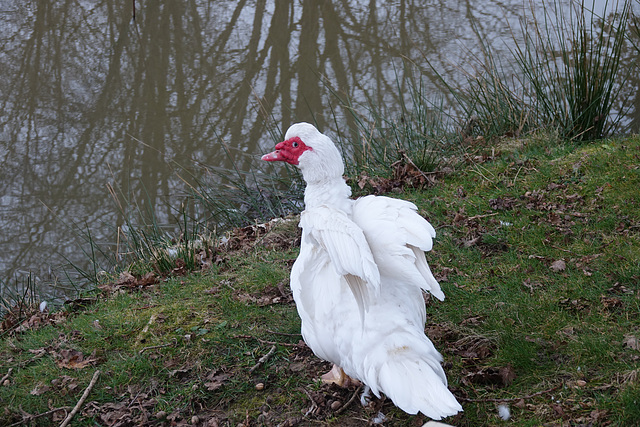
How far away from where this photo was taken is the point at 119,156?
28.7ft

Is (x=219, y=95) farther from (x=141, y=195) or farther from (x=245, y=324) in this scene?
(x=245, y=324)

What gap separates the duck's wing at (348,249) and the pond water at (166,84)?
13.7 ft

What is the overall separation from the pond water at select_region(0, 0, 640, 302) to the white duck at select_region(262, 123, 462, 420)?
4.09m

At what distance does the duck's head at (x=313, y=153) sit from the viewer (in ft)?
10.9

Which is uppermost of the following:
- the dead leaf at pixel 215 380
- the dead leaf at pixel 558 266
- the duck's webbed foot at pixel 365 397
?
the dead leaf at pixel 558 266

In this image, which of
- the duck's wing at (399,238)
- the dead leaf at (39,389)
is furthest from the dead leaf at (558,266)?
the dead leaf at (39,389)

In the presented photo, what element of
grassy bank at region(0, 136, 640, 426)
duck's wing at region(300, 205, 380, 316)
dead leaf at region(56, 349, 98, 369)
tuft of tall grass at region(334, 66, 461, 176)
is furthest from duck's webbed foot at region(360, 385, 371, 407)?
tuft of tall grass at region(334, 66, 461, 176)

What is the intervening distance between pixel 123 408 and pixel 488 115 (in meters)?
5.07

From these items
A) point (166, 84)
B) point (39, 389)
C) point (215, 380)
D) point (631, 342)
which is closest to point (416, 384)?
point (631, 342)

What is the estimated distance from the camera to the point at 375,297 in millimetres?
2754

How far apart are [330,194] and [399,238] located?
0.72 m

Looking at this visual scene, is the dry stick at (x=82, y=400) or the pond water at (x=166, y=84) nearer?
the dry stick at (x=82, y=400)

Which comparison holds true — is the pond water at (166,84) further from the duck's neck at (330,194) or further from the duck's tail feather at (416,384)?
the duck's tail feather at (416,384)

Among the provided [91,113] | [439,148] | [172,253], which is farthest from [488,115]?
[91,113]
